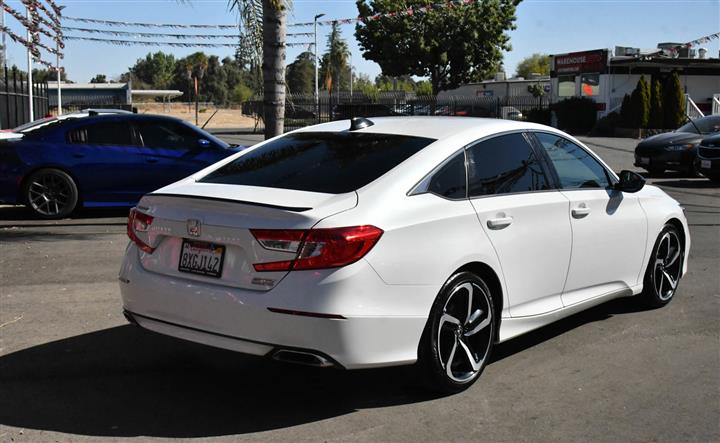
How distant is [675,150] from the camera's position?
18.2 m

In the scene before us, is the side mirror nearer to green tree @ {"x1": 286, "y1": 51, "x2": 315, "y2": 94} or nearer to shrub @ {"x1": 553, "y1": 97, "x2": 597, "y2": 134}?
shrub @ {"x1": 553, "y1": 97, "x2": 597, "y2": 134}

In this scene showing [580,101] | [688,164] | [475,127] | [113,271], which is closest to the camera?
[475,127]

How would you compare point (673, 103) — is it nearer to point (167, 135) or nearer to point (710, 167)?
point (710, 167)

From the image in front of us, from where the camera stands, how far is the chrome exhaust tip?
4.02m

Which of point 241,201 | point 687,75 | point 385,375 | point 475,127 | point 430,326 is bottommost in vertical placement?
point 385,375

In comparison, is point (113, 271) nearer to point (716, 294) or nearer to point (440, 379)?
point (440, 379)

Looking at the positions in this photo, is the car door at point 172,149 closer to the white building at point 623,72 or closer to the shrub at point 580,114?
the shrub at point 580,114

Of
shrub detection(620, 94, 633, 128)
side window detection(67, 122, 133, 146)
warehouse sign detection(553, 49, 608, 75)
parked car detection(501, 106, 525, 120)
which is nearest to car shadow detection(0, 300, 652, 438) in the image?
side window detection(67, 122, 133, 146)

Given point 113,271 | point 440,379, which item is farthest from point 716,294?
point 113,271

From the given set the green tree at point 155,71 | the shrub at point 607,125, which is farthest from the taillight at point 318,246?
the green tree at point 155,71

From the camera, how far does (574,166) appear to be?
5.85 metres

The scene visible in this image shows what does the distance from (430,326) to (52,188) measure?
27.4ft

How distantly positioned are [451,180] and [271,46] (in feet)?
24.6

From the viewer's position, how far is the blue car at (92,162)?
36.3ft
